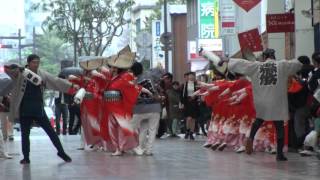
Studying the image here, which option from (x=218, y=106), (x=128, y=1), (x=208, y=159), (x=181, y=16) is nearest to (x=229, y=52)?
(x=128, y=1)

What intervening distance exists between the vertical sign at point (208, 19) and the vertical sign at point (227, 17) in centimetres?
629

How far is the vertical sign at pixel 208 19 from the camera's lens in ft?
150

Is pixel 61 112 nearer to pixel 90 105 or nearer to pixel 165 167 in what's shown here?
pixel 90 105

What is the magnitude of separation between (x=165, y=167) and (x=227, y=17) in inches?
1029

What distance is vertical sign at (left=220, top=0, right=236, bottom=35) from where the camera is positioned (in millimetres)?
37344

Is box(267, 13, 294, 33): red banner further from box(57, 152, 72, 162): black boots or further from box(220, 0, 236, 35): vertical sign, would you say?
box(220, 0, 236, 35): vertical sign

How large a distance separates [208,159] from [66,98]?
11550mm

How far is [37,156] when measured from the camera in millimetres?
15203

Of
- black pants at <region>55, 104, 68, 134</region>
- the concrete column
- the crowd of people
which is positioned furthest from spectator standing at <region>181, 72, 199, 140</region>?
black pants at <region>55, 104, 68, 134</region>

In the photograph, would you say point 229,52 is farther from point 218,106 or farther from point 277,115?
point 277,115

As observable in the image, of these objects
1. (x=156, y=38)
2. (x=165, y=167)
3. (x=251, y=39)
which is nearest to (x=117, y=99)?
(x=165, y=167)

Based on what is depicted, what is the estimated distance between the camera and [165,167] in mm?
12375

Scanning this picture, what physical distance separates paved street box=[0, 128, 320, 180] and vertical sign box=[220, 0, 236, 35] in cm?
2185

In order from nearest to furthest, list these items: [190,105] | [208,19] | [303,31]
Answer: [303,31] < [190,105] < [208,19]
